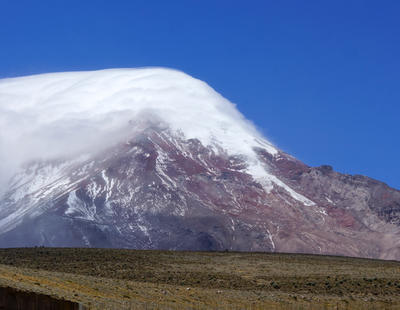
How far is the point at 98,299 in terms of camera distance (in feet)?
134

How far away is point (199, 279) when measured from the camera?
64.1 m

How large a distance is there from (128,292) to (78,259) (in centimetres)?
2762

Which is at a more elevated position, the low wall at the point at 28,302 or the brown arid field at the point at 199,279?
the brown arid field at the point at 199,279

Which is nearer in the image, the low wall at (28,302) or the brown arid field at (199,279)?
the low wall at (28,302)

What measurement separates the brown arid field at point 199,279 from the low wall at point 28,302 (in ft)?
18.1

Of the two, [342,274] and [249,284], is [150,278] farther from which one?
[342,274]

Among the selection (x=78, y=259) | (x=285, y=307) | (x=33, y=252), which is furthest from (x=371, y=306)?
(x=33, y=252)

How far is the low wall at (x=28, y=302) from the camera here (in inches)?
1004

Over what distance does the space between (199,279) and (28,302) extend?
3861 centimetres

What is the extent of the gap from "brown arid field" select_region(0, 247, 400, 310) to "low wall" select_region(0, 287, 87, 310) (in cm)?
552

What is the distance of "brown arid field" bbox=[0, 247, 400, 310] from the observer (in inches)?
1735

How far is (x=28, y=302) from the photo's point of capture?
26.1 metres

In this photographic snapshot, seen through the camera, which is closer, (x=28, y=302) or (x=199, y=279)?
(x=28, y=302)

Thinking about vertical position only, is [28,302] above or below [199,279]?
below
